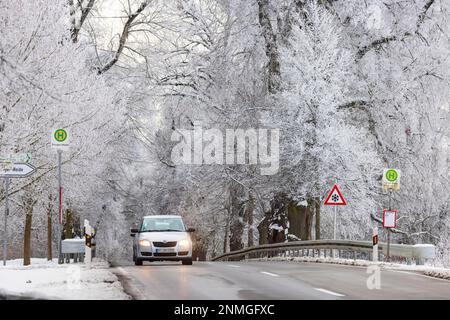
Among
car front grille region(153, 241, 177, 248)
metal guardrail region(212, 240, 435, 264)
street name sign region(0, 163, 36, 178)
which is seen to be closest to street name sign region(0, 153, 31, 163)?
street name sign region(0, 163, 36, 178)

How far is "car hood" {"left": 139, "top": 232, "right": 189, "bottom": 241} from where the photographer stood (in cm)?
2398

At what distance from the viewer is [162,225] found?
25.5 meters

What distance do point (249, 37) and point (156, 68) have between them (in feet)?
22.2

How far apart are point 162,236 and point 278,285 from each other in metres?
9.48

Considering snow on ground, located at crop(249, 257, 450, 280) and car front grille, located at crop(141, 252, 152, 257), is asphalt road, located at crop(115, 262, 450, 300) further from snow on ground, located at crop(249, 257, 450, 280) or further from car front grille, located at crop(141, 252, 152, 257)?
car front grille, located at crop(141, 252, 152, 257)

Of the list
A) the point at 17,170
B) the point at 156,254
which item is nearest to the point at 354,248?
the point at 156,254

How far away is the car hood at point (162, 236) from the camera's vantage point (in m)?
24.0

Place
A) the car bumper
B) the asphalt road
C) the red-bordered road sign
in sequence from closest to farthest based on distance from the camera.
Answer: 1. the asphalt road
2. the red-bordered road sign
3. the car bumper

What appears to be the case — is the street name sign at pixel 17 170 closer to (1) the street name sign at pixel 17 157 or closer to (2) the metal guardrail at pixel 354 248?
(1) the street name sign at pixel 17 157

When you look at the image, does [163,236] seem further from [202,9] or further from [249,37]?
[202,9]

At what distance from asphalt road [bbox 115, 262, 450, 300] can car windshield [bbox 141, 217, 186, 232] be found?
21.0 ft

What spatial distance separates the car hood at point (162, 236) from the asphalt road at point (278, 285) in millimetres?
5119

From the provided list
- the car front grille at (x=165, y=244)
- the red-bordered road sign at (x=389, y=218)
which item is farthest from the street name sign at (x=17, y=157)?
the red-bordered road sign at (x=389, y=218)

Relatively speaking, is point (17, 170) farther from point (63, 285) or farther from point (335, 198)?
point (63, 285)
